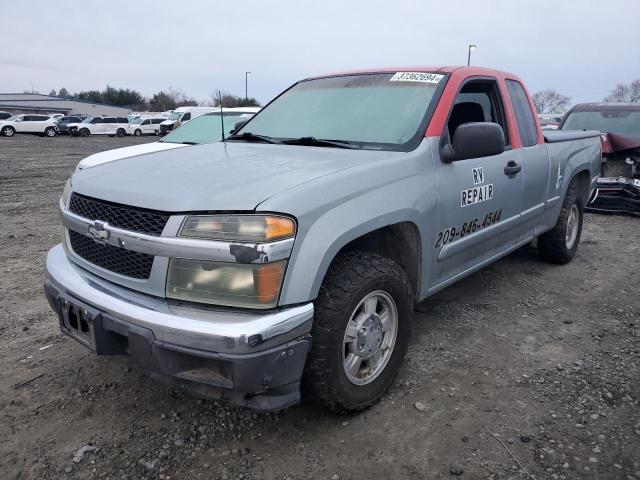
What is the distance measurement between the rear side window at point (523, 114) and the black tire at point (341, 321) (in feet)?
6.75

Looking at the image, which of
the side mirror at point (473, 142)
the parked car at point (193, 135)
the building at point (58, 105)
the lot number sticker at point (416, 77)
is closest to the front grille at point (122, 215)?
the side mirror at point (473, 142)

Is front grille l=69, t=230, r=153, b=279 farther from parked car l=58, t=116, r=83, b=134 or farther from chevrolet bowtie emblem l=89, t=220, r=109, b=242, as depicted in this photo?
parked car l=58, t=116, r=83, b=134

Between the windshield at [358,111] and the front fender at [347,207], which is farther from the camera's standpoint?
the windshield at [358,111]

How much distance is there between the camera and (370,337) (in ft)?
8.32

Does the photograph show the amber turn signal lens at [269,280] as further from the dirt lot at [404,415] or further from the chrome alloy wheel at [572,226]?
the chrome alloy wheel at [572,226]

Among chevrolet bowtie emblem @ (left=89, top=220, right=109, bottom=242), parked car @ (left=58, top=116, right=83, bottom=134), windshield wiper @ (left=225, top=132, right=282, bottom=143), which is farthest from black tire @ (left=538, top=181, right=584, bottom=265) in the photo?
parked car @ (left=58, top=116, right=83, bottom=134)

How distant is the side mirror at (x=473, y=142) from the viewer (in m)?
2.83

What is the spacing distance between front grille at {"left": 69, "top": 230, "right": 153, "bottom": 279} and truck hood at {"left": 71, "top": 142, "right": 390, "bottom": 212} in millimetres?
226

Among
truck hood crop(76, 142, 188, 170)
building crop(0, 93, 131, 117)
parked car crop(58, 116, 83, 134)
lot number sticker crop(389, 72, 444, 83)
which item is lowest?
Answer: truck hood crop(76, 142, 188, 170)

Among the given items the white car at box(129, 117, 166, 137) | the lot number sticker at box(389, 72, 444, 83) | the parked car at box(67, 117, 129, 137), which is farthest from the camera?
the white car at box(129, 117, 166, 137)

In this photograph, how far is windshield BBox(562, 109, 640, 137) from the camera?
26.3ft

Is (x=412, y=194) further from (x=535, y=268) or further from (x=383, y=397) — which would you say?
(x=535, y=268)

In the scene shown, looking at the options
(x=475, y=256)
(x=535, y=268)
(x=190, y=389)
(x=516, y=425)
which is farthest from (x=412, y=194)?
(x=535, y=268)

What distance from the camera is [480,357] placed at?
319 cm
